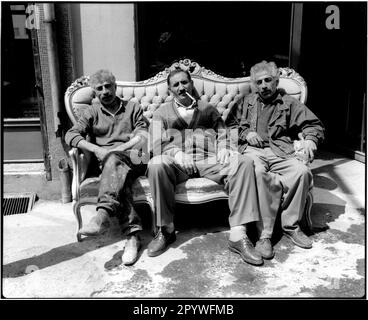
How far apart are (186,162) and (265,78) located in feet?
3.39

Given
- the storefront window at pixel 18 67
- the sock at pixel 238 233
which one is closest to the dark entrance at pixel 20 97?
the storefront window at pixel 18 67

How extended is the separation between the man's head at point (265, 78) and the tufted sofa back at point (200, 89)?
1.27 feet

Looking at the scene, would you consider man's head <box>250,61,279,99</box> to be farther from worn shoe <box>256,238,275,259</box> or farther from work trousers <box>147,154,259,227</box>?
worn shoe <box>256,238,275,259</box>

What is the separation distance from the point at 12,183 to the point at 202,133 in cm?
241

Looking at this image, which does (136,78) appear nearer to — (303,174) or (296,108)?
(296,108)

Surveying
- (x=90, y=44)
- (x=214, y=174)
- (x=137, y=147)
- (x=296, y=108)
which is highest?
(x=90, y=44)

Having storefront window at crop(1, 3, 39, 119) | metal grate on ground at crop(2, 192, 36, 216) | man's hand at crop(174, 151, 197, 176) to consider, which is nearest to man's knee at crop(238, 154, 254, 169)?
man's hand at crop(174, 151, 197, 176)

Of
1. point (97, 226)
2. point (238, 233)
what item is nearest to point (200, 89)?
point (238, 233)

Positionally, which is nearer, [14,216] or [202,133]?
[202,133]

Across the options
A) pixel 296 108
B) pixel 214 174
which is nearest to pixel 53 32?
pixel 214 174

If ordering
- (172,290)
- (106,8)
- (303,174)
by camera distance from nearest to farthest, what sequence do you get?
(172,290)
(303,174)
(106,8)

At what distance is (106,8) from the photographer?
4.16 m

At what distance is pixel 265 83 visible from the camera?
135 inches

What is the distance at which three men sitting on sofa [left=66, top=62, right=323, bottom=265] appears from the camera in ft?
9.98
